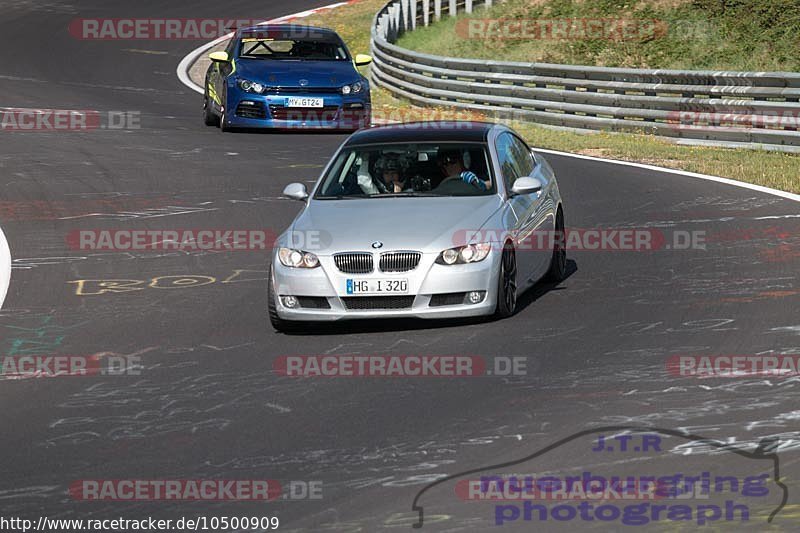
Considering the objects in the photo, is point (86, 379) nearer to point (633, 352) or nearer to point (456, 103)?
point (633, 352)

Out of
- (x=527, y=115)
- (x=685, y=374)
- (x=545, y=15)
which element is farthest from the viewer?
(x=545, y=15)

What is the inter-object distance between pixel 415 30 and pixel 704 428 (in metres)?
33.2

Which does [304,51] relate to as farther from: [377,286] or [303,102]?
[377,286]

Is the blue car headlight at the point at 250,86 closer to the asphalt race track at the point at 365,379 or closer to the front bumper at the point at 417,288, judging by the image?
the asphalt race track at the point at 365,379

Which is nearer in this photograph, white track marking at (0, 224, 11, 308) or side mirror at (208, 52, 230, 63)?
white track marking at (0, 224, 11, 308)

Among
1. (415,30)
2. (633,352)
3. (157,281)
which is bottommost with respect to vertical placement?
(415,30)

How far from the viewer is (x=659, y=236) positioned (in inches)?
579

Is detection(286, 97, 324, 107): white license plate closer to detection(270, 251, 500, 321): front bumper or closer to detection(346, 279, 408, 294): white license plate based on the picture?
detection(270, 251, 500, 321): front bumper

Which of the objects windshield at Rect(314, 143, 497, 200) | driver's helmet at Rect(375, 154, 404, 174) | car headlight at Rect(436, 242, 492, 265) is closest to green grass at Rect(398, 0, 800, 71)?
windshield at Rect(314, 143, 497, 200)

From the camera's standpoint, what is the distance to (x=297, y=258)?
1096 cm

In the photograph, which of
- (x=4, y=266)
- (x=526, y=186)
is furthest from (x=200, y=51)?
(x=526, y=186)

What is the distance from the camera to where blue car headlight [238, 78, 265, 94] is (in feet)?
77.8

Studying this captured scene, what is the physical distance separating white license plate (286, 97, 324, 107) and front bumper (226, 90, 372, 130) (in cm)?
5

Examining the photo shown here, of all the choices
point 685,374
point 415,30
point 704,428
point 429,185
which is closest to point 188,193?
point 429,185
